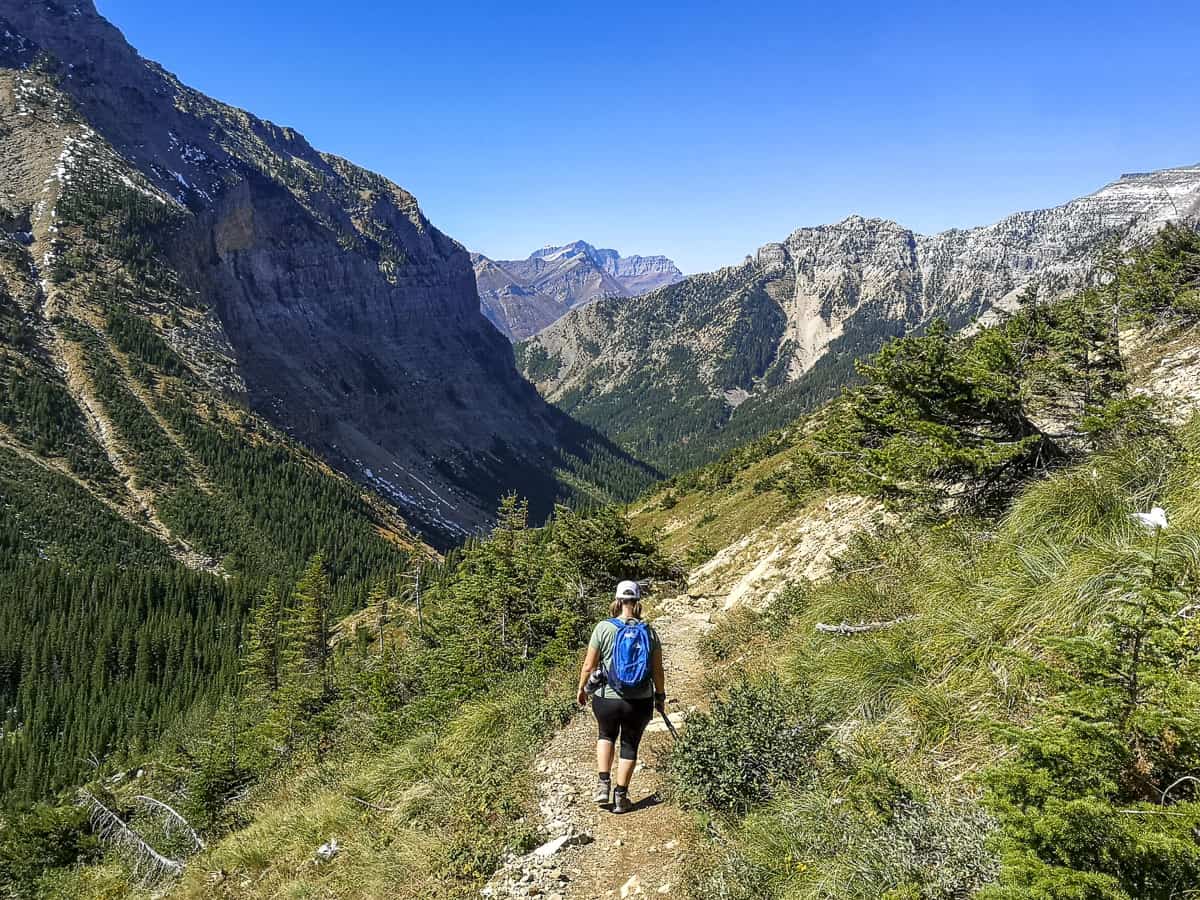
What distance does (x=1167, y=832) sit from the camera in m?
3.26

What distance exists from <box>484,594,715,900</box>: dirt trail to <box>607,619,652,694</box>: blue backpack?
5.11ft

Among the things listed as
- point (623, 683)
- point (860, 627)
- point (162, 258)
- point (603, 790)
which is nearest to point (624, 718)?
point (623, 683)

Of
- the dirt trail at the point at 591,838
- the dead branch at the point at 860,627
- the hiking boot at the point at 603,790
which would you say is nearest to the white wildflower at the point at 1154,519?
the dead branch at the point at 860,627

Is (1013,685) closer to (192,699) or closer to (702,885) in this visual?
(702,885)

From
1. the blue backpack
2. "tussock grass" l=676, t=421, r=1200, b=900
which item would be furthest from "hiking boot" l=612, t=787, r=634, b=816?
"tussock grass" l=676, t=421, r=1200, b=900

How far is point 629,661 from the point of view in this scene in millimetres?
7203

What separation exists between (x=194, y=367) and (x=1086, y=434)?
160213 mm

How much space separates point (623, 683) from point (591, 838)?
1756mm

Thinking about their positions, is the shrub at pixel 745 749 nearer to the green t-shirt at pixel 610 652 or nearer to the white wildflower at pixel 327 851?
the green t-shirt at pixel 610 652

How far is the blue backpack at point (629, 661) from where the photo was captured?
7199mm

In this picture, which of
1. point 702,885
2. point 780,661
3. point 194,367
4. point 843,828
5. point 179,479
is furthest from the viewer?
point 194,367

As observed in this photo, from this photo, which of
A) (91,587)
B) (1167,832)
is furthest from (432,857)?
(91,587)

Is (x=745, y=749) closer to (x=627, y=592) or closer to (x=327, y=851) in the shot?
(x=627, y=592)

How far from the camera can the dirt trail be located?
6355mm
